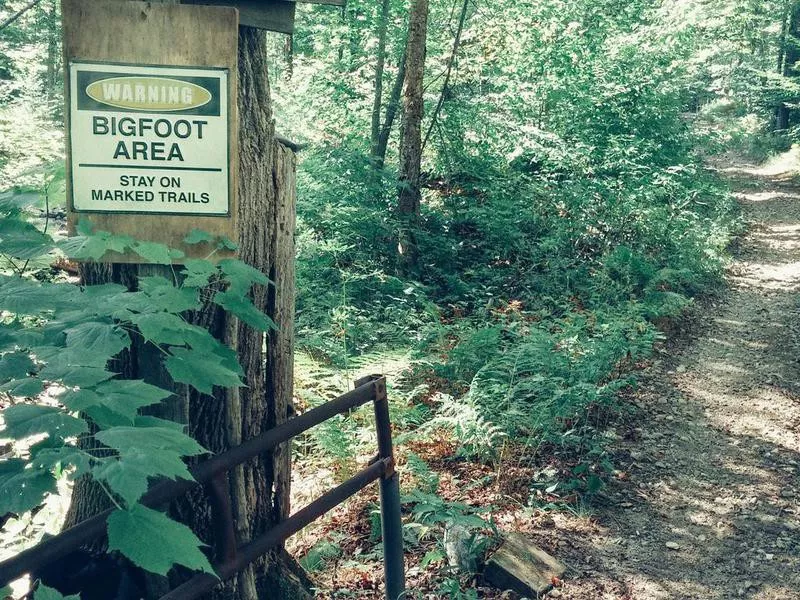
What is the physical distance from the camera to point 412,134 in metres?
11.6

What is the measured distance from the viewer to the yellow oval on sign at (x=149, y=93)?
235 centimetres

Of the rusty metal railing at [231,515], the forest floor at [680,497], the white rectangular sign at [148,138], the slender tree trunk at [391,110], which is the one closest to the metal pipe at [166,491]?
the rusty metal railing at [231,515]

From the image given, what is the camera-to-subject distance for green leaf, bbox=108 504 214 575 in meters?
1.51

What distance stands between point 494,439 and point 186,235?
405 centimetres

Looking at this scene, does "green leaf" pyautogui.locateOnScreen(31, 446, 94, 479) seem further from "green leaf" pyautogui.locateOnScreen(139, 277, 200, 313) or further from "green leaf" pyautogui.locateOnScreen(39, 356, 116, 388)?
"green leaf" pyautogui.locateOnScreen(139, 277, 200, 313)

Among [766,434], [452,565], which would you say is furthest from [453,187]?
[452,565]

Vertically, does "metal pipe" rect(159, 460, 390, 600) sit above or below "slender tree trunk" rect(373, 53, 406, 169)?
below

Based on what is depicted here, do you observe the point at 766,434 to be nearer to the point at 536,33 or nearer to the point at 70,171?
the point at 70,171

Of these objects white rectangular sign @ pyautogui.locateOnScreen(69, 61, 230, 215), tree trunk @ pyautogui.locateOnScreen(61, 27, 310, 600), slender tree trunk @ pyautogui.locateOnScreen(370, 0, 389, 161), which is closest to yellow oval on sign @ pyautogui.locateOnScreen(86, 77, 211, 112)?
white rectangular sign @ pyautogui.locateOnScreen(69, 61, 230, 215)

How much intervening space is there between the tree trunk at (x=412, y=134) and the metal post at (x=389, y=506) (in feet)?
26.1

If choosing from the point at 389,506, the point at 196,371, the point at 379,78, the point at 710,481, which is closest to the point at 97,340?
the point at 196,371

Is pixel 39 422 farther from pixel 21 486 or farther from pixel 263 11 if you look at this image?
pixel 263 11

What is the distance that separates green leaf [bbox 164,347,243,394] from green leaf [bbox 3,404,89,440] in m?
0.41

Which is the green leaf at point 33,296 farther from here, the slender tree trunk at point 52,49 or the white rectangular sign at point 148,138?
the slender tree trunk at point 52,49
